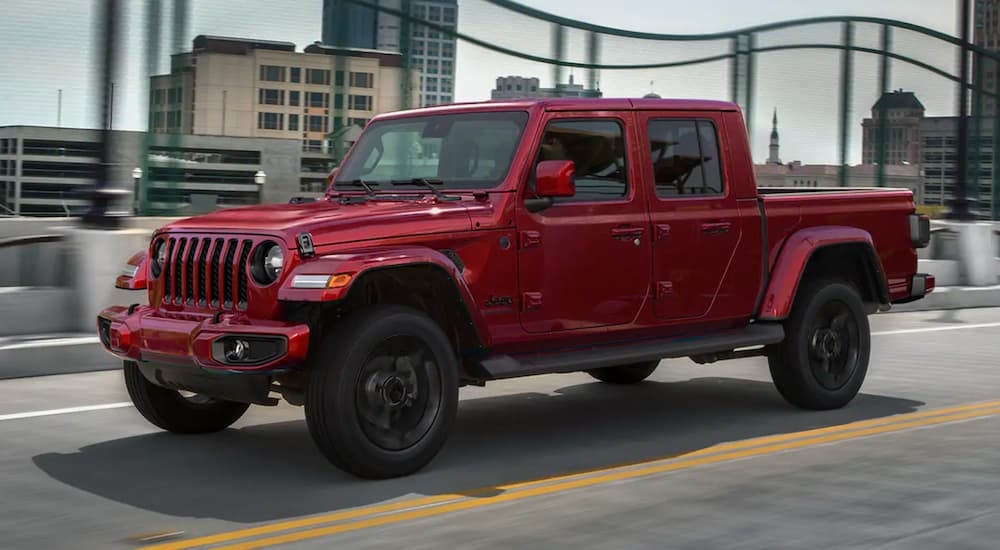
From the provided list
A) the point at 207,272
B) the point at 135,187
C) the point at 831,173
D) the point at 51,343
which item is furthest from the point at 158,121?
the point at 831,173

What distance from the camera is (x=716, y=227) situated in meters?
8.42

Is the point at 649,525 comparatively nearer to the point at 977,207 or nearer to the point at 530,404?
the point at 530,404

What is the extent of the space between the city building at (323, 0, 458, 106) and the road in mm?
4394

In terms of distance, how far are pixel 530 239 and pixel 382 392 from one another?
1.31 metres

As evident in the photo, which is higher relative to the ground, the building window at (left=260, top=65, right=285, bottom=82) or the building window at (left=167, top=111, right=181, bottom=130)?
the building window at (left=260, top=65, right=285, bottom=82)

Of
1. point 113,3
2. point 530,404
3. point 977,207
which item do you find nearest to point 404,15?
point 113,3

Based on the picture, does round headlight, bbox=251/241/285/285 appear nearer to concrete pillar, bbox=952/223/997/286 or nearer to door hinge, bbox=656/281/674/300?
door hinge, bbox=656/281/674/300

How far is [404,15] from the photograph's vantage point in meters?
13.8

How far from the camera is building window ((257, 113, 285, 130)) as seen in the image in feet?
39.8

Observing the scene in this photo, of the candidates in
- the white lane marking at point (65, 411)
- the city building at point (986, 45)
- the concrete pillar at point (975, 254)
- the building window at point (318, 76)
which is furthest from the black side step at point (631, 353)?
the city building at point (986, 45)

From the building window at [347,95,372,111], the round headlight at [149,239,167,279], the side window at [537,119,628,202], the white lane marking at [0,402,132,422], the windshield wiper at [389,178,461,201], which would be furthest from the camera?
the building window at [347,95,372,111]

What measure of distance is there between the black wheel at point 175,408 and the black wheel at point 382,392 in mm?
1434

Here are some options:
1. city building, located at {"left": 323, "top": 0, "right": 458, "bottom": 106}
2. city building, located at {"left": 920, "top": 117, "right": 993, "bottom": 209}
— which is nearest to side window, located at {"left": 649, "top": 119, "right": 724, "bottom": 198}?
city building, located at {"left": 323, "top": 0, "right": 458, "bottom": 106}

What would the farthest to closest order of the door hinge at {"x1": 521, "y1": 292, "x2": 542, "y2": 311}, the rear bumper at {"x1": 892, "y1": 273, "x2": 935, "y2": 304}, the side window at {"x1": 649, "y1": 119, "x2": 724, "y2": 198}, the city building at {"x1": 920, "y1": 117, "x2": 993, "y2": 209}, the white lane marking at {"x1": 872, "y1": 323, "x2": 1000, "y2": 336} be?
the city building at {"x1": 920, "y1": 117, "x2": 993, "y2": 209} → the white lane marking at {"x1": 872, "y1": 323, "x2": 1000, "y2": 336} → the rear bumper at {"x1": 892, "y1": 273, "x2": 935, "y2": 304} → the side window at {"x1": 649, "y1": 119, "x2": 724, "y2": 198} → the door hinge at {"x1": 521, "y1": 292, "x2": 542, "y2": 311}
